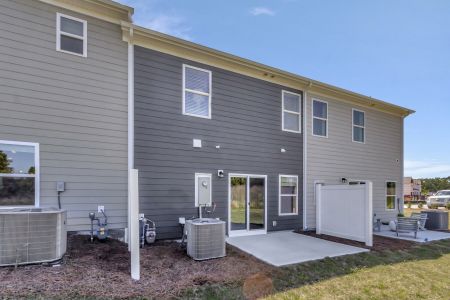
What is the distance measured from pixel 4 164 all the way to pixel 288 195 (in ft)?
25.2

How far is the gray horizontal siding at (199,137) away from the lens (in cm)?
713

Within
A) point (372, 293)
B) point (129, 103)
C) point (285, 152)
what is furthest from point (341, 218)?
point (129, 103)

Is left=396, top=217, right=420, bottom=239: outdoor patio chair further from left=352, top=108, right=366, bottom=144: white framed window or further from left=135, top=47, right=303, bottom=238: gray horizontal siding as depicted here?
left=352, top=108, right=366, bottom=144: white framed window

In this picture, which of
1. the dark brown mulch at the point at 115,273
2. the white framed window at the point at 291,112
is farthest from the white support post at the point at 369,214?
the dark brown mulch at the point at 115,273

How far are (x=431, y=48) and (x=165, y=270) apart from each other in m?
13.7

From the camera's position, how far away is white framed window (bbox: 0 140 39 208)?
5.53m

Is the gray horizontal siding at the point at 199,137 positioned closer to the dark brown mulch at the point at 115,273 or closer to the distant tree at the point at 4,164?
the dark brown mulch at the point at 115,273

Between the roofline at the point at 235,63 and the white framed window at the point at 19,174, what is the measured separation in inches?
133

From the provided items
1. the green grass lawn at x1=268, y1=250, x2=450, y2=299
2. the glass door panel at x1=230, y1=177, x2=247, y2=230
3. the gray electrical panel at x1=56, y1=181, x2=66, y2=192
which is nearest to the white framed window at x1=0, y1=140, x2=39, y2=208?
the gray electrical panel at x1=56, y1=181, x2=66, y2=192

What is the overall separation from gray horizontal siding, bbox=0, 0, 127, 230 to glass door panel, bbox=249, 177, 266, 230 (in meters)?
3.77

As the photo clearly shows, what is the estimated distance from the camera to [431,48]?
12.2 metres

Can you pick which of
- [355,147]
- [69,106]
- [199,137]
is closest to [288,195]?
[199,137]

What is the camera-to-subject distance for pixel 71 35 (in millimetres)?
6270

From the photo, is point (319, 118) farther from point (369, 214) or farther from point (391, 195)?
point (391, 195)
